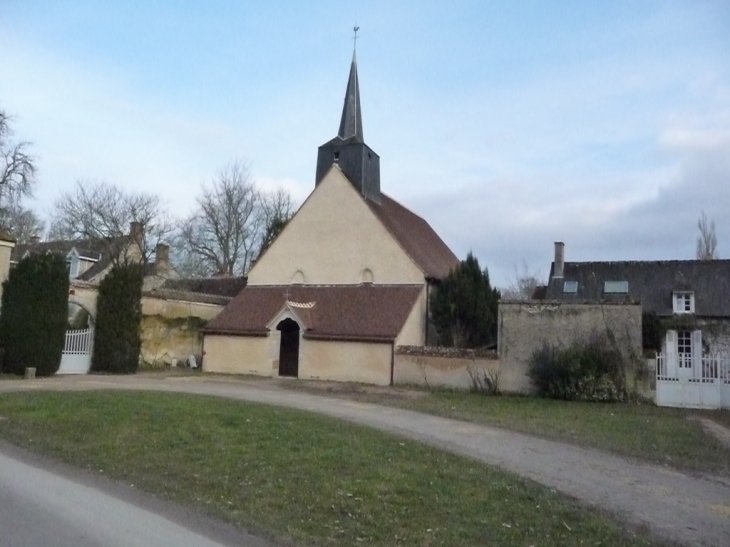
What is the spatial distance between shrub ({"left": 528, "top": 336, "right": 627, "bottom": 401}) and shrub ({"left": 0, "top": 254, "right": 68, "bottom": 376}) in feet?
53.0

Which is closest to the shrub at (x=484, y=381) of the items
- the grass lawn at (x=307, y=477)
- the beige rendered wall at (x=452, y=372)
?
the beige rendered wall at (x=452, y=372)

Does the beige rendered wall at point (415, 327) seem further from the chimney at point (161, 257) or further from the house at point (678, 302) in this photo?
the chimney at point (161, 257)

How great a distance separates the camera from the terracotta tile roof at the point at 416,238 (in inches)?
1081

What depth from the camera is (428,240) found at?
33.6m

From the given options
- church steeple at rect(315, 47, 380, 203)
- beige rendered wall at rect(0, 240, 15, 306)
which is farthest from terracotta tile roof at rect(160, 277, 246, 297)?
beige rendered wall at rect(0, 240, 15, 306)

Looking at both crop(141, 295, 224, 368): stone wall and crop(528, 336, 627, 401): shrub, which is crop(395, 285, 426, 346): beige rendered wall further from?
crop(141, 295, 224, 368): stone wall

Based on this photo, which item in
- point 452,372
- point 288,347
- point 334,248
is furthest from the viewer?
point 334,248

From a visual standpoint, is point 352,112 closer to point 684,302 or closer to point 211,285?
point 211,285

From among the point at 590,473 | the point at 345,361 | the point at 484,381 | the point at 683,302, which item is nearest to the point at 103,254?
the point at 345,361

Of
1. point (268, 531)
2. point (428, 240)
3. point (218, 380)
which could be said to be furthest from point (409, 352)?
point (268, 531)

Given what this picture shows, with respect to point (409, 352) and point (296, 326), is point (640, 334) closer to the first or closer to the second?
point (409, 352)

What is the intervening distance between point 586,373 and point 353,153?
14919mm

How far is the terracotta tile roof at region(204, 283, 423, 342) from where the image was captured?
2420 centimetres

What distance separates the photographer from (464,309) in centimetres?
2591
